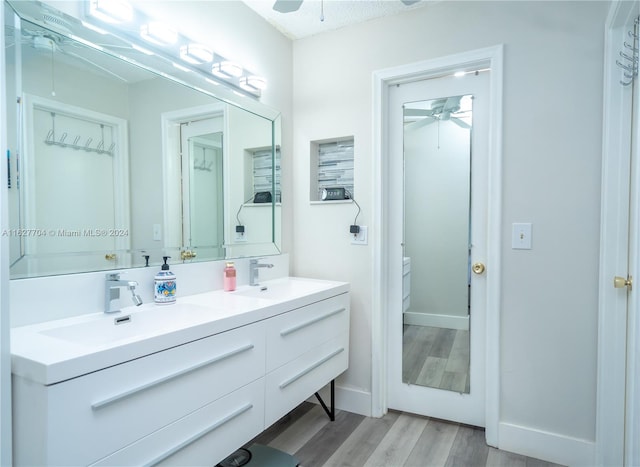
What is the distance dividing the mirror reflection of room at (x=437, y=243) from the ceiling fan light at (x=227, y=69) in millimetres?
1027

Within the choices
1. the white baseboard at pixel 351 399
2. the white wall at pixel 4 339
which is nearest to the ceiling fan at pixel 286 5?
the white wall at pixel 4 339

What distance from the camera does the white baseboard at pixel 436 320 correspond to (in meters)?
2.24

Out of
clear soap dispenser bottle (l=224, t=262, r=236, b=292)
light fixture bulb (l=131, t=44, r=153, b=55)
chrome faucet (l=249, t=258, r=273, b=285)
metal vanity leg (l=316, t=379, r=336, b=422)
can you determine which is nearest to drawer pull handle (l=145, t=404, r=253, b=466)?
clear soap dispenser bottle (l=224, t=262, r=236, b=292)

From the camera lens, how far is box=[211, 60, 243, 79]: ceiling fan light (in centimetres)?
200

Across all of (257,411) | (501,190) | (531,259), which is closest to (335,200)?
(501,190)

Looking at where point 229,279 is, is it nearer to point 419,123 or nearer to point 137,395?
point 137,395

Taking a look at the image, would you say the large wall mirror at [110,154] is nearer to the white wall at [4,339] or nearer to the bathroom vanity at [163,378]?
the white wall at [4,339]

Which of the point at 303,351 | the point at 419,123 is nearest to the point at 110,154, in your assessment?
the point at 303,351

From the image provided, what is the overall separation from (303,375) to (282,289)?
519 mm

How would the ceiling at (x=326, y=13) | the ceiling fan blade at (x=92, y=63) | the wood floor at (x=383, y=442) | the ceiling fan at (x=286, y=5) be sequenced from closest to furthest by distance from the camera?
the ceiling fan blade at (x=92, y=63) < the ceiling fan at (x=286, y=5) < the wood floor at (x=383, y=442) < the ceiling at (x=326, y=13)

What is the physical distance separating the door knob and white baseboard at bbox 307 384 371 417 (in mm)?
1447

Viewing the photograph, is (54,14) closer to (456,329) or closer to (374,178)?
(374,178)

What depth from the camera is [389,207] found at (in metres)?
2.41

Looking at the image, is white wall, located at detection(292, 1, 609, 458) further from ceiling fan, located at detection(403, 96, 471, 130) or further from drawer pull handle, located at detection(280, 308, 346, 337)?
drawer pull handle, located at detection(280, 308, 346, 337)
